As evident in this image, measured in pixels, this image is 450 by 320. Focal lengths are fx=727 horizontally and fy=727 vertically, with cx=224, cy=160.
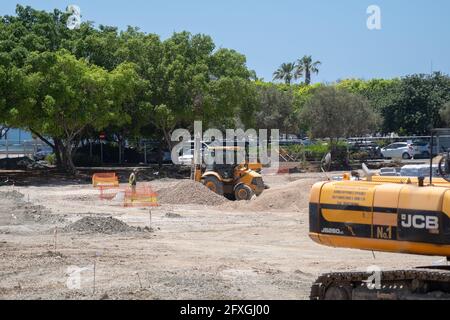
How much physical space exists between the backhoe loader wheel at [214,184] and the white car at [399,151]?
77.6 ft

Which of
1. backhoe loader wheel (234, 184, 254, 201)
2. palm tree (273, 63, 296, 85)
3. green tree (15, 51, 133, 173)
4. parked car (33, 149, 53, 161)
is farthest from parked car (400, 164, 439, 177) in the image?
palm tree (273, 63, 296, 85)

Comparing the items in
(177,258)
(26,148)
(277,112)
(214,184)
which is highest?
(277,112)

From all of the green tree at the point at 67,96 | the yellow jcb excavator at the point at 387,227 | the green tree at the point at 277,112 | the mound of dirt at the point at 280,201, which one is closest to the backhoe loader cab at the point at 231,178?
the mound of dirt at the point at 280,201

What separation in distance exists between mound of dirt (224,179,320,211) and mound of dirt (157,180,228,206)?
3.55 ft

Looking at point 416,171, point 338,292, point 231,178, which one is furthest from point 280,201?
point 338,292

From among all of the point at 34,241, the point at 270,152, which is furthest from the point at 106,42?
the point at 34,241

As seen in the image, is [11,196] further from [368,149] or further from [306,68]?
[306,68]

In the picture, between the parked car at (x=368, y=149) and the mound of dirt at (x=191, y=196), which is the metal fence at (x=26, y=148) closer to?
the parked car at (x=368, y=149)

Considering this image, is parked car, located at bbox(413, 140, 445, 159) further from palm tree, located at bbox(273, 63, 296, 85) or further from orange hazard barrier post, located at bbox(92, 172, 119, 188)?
palm tree, located at bbox(273, 63, 296, 85)

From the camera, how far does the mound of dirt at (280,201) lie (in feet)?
83.8

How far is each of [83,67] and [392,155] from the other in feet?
72.6

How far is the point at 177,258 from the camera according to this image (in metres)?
14.7

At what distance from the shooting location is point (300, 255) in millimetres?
15469

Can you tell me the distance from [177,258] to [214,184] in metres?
14.3
